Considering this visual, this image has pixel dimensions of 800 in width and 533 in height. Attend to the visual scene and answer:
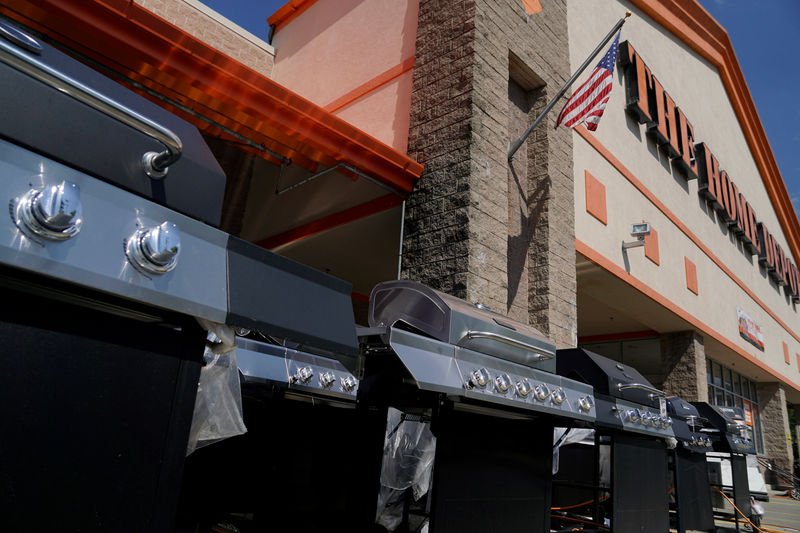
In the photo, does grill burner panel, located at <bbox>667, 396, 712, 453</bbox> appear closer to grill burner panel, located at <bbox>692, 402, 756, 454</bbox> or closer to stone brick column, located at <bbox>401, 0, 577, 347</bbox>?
grill burner panel, located at <bbox>692, 402, 756, 454</bbox>

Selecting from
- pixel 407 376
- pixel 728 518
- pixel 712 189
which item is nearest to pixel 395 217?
pixel 407 376

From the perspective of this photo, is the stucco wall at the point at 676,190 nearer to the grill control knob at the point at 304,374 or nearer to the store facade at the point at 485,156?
the store facade at the point at 485,156

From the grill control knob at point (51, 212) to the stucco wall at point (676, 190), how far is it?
8367 millimetres

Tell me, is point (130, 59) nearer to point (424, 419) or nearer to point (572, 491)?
point (424, 419)

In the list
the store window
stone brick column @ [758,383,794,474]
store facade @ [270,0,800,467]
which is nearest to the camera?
store facade @ [270,0,800,467]

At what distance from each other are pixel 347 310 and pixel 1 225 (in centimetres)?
110

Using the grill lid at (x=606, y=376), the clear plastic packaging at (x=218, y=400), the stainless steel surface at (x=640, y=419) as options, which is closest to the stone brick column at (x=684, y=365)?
the stainless steel surface at (x=640, y=419)

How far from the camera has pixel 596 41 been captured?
10250 millimetres

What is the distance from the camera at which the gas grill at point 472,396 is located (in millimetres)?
2812

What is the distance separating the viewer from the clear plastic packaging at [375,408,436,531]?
408 centimetres

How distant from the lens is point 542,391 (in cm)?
333

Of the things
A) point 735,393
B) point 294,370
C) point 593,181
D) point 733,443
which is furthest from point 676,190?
point 294,370

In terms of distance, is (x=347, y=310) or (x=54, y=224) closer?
(x=54, y=224)

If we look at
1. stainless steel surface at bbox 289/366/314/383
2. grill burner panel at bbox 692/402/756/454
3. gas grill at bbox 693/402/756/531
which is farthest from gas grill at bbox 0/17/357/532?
grill burner panel at bbox 692/402/756/454
